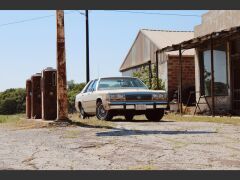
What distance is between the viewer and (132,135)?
8.41m

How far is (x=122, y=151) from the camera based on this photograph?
634 cm

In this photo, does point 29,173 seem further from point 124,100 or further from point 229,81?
point 229,81

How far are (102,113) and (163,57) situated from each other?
12231 mm

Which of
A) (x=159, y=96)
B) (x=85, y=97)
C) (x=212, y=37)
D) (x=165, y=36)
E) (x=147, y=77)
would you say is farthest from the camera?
(x=165, y=36)

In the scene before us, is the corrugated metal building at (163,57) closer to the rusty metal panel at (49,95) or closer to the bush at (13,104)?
the rusty metal panel at (49,95)

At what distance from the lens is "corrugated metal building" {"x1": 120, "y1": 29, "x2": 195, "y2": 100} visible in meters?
24.6

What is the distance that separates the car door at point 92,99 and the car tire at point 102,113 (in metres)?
0.34

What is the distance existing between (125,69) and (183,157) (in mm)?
26736

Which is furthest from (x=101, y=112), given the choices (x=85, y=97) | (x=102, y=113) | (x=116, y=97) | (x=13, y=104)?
(x=13, y=104)

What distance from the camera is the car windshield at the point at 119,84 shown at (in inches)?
562

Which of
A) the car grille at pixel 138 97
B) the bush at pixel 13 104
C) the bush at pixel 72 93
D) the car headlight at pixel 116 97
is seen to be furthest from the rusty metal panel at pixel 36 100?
the bush at pixel 13 104

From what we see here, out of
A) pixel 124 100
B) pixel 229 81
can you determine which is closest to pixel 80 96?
pixel 124 100

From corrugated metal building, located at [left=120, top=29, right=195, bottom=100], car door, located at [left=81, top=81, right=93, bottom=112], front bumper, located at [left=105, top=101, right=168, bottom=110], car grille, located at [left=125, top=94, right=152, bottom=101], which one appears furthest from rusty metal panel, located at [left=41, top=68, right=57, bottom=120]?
corrugated metal building, located at [left=120, top=29, right=195, bottom=100]

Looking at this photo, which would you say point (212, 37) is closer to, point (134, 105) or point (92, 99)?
point (134, 105)
